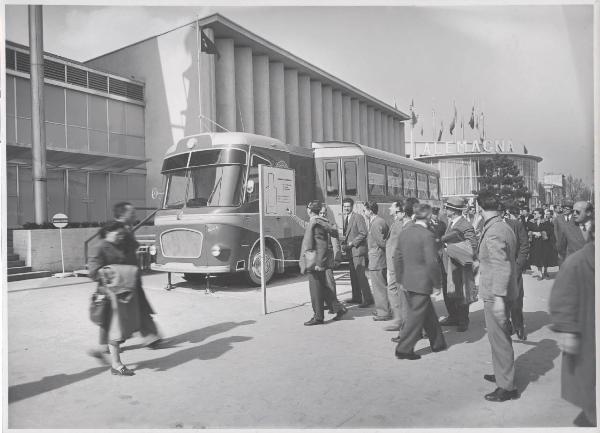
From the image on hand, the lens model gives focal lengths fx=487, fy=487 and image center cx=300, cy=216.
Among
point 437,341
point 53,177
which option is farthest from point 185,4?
point 53,177

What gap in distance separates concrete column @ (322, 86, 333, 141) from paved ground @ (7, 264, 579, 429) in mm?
13890

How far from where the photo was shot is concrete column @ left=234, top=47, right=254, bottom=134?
19516 millimetres

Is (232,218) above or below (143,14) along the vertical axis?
below

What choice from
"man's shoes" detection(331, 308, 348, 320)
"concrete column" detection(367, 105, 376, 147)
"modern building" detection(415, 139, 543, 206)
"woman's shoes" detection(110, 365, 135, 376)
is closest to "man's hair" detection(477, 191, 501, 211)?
"man's shoes" detection(331, 308, 348, 320)

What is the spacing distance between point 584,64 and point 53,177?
1509cm

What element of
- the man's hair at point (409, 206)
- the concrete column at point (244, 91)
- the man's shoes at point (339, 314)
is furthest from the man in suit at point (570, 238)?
the concrete column at point (244, 91)

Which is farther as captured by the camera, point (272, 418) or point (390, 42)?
point (390, 42)

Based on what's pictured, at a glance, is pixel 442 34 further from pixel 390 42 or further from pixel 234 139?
pixel 234 139

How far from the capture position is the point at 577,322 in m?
3.05

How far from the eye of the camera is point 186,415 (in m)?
3.95

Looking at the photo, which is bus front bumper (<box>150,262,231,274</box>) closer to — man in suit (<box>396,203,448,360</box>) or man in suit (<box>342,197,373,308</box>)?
man in suit (<box>342,197,373,308</box>)

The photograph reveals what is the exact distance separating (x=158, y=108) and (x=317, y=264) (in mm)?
13829

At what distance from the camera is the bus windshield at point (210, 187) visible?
32.2 ft

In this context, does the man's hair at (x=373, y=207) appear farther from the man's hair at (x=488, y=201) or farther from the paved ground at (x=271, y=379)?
the man's hair at (x=488, y=201)
